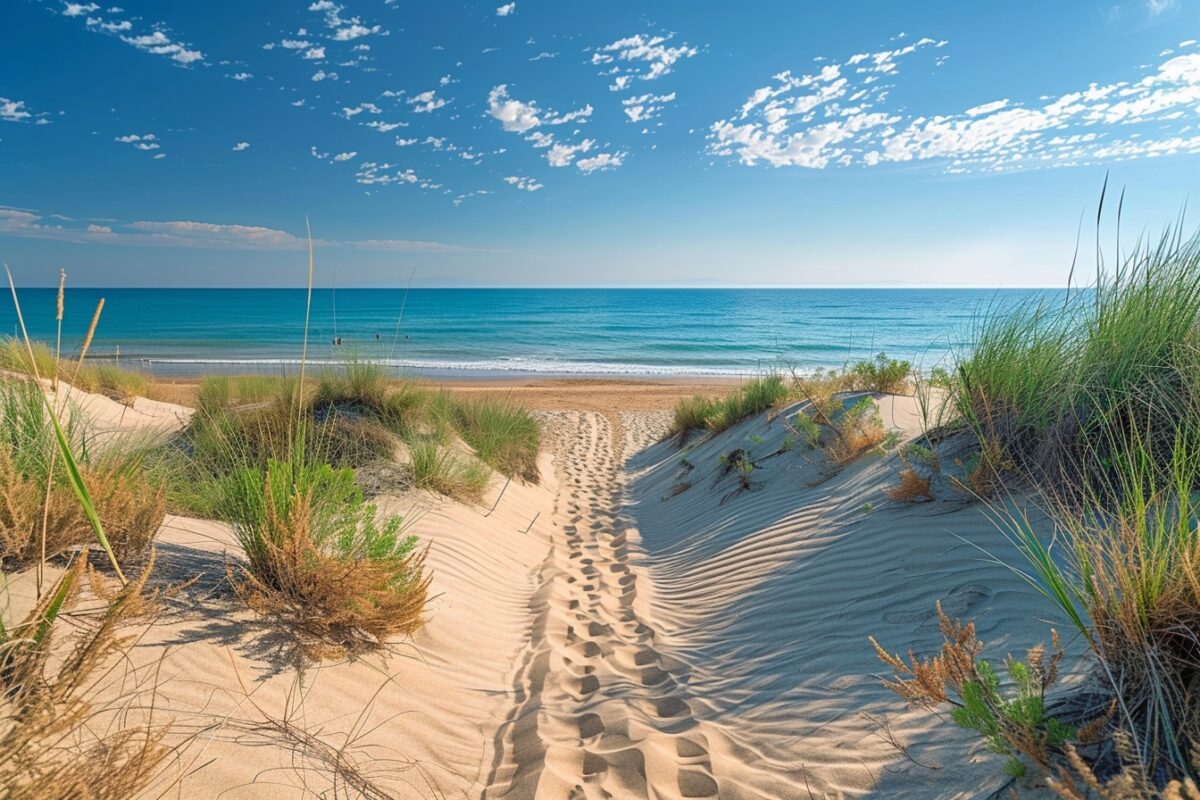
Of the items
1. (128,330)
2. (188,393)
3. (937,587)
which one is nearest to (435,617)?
(937,587)

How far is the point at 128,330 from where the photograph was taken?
147ft

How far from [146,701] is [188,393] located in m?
16.0

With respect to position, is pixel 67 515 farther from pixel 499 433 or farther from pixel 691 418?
pixel 691 418

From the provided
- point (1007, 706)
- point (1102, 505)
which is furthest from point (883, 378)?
point (1007, 706)

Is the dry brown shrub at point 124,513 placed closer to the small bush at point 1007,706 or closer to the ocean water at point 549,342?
the small bush at point 1007,706

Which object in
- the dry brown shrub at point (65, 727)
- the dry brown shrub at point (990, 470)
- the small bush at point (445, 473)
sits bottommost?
the small bush at point (445, 473)

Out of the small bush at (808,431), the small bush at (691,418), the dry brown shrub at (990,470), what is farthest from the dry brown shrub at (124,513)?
the small bush at (691,418)

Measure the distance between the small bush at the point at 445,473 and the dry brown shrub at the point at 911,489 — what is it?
153 inches

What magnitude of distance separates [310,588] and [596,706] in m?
1.52

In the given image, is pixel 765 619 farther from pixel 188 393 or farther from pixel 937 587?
pixel 188 393

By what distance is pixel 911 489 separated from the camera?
4.44 m

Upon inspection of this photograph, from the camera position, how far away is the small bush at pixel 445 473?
614cm

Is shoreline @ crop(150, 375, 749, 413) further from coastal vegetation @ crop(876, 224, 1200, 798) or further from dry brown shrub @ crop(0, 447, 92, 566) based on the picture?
dry brown shrub @ crop(0, 447, 92, 566)

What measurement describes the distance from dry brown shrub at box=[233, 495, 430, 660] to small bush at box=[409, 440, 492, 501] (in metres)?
2.91
